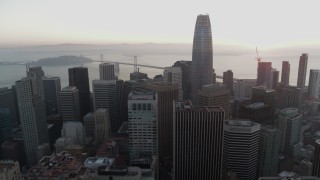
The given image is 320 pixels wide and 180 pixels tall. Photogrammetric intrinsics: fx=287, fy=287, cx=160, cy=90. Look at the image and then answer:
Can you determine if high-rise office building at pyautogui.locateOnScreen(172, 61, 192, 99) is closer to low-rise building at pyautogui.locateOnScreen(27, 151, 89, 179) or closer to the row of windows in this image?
A: the row of windows

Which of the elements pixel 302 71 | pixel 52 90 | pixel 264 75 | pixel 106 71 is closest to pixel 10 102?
pixel 52 90

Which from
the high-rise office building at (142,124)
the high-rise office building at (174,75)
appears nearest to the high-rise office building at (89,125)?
the high-rise office building at (142,124)

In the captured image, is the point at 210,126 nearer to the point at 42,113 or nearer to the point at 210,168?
the point at 210,168

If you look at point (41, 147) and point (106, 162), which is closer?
point (106, 162)

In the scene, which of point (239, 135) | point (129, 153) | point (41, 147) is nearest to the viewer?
point (239, 135)

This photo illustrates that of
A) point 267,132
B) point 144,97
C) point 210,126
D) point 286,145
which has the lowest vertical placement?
point 286,145

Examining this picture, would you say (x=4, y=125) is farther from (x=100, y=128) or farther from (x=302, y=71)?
(x=302, y=71)

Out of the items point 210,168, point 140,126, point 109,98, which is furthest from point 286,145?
point 109,98
